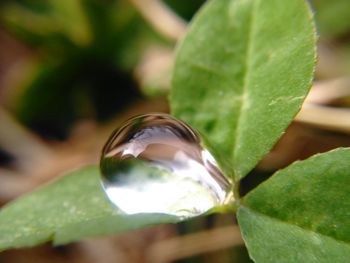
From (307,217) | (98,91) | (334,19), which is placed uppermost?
(307,217)

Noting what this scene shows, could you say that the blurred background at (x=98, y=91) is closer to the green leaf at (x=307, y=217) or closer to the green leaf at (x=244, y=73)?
the green leaf at (x=244, y=73)

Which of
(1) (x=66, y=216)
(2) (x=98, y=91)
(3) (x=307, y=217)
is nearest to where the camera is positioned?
(3) (x=307, y=217)

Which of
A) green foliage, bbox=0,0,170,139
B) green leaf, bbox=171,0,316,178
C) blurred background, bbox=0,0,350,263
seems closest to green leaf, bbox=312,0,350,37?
blurred background, bbox=0,0,350,263

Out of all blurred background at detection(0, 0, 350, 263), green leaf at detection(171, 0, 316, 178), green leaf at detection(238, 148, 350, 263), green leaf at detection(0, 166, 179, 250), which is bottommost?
blurred background at detection(0, 0, 350, 263)

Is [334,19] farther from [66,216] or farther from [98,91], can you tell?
[66,216]

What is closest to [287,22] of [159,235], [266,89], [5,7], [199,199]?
[266,89]

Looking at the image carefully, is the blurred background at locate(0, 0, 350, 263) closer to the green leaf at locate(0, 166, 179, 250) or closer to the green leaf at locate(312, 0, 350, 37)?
the green leaf at locate(312, 0, 350, 37)

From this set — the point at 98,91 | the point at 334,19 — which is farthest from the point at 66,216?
the point at 334,19
